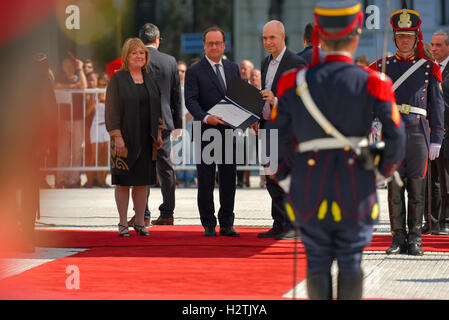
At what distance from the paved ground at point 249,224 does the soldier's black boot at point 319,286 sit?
0.79 meters

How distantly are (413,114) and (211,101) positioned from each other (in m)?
2.17

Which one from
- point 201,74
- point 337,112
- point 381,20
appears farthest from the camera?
point 381,20

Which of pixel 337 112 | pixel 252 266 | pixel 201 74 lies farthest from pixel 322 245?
pixel 201 74

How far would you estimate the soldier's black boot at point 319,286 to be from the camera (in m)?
4.73

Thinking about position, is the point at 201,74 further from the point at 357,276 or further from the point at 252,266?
the point at 357,276

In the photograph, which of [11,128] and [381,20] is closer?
[11,128]

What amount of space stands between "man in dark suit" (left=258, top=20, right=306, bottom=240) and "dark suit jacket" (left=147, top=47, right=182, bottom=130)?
4.59ft

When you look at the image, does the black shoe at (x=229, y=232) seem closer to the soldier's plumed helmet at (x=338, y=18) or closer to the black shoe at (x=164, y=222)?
the black shoe at (x=164, y=222)

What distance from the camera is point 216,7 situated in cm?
2722

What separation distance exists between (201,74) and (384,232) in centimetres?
248

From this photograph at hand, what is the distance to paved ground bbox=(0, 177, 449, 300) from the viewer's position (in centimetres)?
670

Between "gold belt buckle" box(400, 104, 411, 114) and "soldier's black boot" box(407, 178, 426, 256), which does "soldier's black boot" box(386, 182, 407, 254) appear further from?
"gold belt buckle" box(400, 104, 411, 114)

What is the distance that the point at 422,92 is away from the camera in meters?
8.18
